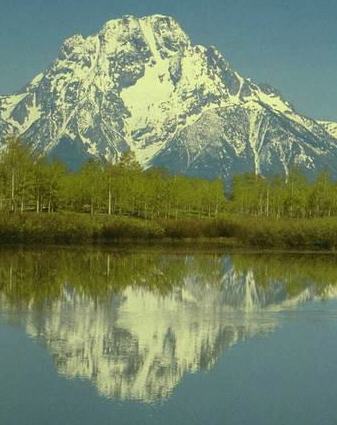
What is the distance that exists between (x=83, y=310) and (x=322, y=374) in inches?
468

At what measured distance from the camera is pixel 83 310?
31.8m

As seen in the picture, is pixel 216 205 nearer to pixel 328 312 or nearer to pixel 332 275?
pixel 332 275

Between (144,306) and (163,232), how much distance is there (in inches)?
1894

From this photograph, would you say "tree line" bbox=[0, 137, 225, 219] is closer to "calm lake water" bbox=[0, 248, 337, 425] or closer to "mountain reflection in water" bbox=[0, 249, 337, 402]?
"mountain reflection in water" bbox=[0, 249, 337, 402]

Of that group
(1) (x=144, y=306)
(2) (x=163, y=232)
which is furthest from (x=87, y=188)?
(1) (x=144, y=306)

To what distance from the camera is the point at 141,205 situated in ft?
384

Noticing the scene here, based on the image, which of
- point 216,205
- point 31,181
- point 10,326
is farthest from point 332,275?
point 216,205

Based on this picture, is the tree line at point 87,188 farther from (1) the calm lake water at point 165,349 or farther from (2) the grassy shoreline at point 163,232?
(1) the calm lake water at point 165,349

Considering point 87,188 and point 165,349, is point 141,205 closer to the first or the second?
point 87,188

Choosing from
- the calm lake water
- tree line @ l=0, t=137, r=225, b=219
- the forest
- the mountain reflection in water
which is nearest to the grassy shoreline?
the forest

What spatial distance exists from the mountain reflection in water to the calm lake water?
0.05m

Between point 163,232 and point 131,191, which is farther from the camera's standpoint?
point 131,191

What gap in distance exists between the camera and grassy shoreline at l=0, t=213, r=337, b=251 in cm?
7325

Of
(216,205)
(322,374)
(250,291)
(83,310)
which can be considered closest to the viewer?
(322,374)
